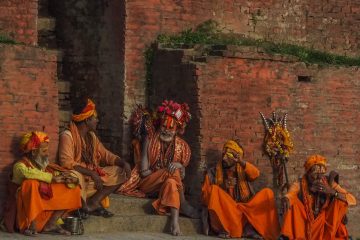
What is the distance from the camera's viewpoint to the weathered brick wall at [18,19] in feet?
43.6

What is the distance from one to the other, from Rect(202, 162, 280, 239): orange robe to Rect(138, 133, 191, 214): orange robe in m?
0.39

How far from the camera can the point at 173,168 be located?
1305 centimetres

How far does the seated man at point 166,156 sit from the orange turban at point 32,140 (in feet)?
5.69

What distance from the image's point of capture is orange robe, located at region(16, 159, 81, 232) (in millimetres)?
11602

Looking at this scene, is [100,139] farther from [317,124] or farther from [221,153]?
[317,124]

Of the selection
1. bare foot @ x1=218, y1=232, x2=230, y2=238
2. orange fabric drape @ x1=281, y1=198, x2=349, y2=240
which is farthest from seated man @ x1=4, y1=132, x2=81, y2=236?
orange fabric drape @ x1=281, y1=198, x2=349, y2=240

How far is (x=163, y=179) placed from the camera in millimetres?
13102

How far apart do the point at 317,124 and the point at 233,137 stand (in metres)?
1.42

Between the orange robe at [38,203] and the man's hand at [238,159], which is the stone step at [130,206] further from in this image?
the man's hand at [238,159]

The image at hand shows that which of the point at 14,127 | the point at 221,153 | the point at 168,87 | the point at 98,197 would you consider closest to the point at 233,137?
the point at 221,153

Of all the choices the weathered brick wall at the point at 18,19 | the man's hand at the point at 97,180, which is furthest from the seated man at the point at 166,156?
the weathered brick wall at the point at 18,19

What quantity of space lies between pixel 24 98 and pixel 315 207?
12.6 feet

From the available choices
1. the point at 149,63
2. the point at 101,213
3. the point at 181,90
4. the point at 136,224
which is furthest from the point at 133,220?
the point at 149,63

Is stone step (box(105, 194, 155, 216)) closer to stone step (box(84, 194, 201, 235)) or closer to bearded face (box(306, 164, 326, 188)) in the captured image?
stone step (box(84, 194, 201, 235))
